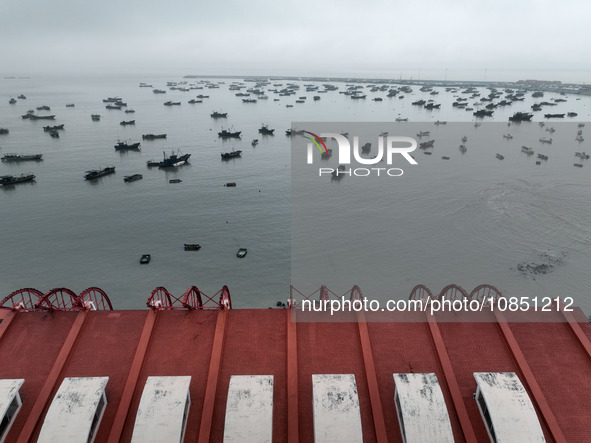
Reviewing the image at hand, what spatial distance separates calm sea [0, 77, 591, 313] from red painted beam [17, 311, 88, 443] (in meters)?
13.3

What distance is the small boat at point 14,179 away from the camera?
6200 cm

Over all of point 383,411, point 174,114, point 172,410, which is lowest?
point 174,114

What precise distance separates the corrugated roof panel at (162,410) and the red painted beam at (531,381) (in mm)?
14365

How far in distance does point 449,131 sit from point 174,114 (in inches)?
3562

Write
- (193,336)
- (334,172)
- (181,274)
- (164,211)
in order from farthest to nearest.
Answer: (334,172) < (164,211) < (181,274) < (193,336)

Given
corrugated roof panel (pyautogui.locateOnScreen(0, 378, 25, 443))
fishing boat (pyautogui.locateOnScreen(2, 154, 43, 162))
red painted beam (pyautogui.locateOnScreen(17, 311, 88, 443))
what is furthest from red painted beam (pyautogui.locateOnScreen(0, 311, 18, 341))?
fishing boat (pyautogui.locateOnScreen(2, 154, 43, 162))

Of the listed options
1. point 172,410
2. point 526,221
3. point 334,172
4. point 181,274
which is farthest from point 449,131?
point 172,410

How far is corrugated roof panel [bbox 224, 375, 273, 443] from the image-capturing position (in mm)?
14422

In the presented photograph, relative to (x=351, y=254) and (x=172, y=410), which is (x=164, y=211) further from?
(x=172, y=410)

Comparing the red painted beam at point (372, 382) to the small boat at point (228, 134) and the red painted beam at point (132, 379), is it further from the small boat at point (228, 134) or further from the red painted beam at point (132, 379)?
the small boat at point (228, 134)

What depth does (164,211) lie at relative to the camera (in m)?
53.0

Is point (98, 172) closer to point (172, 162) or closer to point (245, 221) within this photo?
point (172, 162)

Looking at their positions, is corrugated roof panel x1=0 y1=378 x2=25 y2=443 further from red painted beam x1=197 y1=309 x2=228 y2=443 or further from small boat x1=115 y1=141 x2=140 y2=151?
small boat x1=115 y1=141 x2=140 y2=151

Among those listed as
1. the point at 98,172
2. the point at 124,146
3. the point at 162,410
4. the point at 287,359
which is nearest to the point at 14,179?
the point at 98,172
